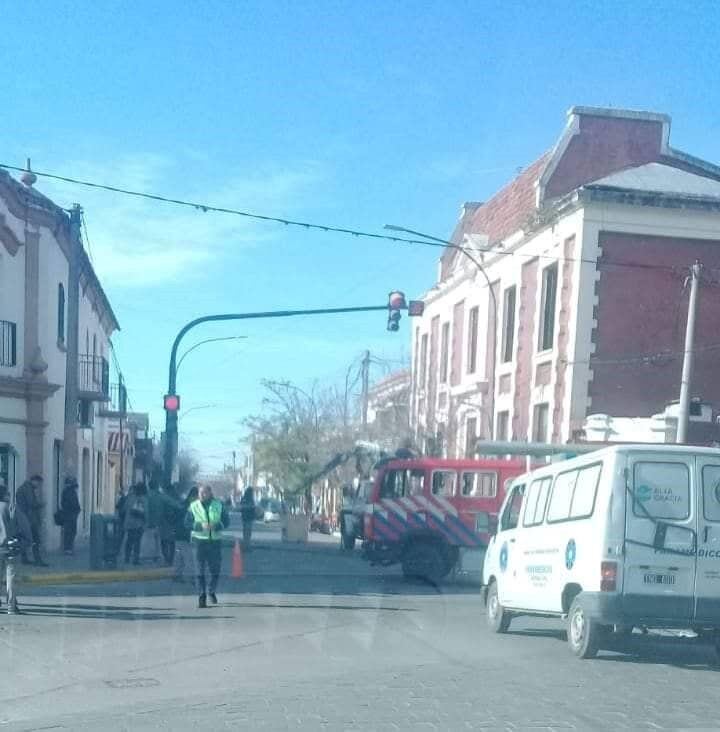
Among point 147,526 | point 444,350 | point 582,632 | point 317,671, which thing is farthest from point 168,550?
point 444,350

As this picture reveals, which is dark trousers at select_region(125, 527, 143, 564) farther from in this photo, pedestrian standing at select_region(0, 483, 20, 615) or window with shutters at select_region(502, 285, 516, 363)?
window with shutters at select_region(502, 285, 516, 363)

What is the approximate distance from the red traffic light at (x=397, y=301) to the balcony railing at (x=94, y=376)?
33.9 feet

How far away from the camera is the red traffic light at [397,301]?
72.0ft

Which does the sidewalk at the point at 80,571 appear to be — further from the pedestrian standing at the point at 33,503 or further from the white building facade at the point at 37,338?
Result: the white building facade at the point at 37,338

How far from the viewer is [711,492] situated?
10.6 meters

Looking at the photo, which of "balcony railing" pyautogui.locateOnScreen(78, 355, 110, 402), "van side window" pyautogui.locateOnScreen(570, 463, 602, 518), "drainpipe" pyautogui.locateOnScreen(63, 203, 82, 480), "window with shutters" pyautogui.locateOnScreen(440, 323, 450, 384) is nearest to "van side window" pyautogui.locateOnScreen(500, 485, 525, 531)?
"van side window" pyautogui.locateOnScreen(570, 463, 602, 518)

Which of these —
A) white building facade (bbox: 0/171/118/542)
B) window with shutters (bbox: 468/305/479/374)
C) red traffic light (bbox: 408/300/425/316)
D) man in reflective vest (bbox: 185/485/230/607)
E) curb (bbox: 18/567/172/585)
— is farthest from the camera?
window with shutters (bbox: 468/305/479/374)

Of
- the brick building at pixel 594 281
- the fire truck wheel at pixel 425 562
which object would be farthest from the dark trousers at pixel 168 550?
the brick building at pixel 594 281

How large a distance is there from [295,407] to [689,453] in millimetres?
39730

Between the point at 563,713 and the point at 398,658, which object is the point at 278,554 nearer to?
the point at 398,658

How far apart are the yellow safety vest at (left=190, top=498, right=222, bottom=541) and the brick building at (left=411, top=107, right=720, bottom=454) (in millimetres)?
13666

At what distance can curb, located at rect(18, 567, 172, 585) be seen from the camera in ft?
56.4

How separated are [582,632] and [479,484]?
391 inches

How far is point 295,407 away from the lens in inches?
1966
